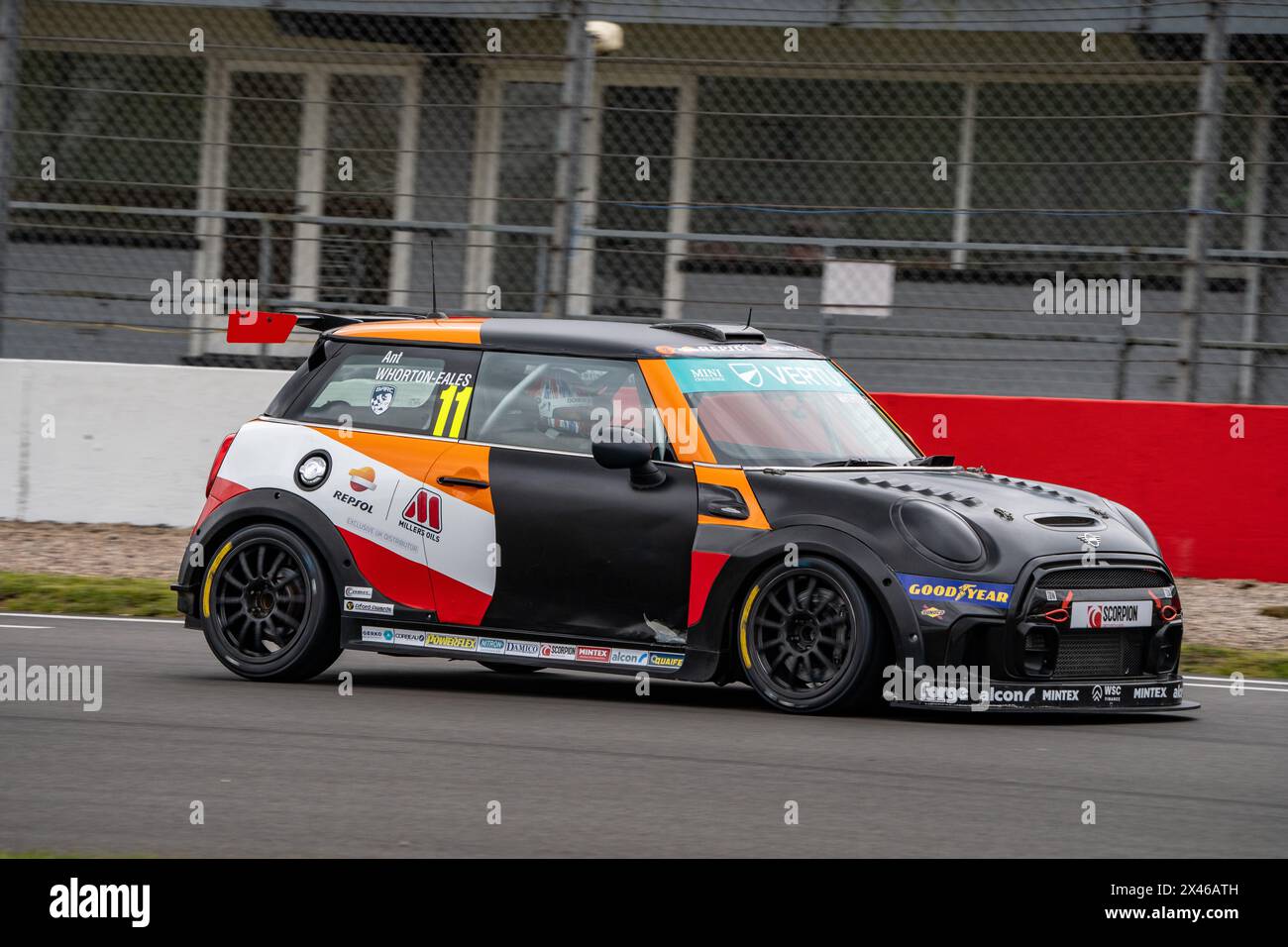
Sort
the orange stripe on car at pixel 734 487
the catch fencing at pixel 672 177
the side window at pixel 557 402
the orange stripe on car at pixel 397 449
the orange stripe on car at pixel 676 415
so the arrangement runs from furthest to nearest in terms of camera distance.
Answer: the catch fencing at pixel 672 177, the orange stripe on car at pixel 397 449, the side window at pixel 557 402, the orange stripe on car at pixel 676 415, the orange stripe on car at pixel 734 487

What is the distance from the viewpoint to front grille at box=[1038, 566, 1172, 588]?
7.60m

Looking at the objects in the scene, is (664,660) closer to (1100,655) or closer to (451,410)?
(451,410)

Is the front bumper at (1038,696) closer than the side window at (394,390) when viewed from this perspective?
Yes

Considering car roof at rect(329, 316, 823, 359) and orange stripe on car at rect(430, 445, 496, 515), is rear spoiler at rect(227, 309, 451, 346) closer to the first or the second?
car roof at rect(329, 316, 823, 359)

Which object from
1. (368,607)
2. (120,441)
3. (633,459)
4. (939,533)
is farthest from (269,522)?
(120,441)

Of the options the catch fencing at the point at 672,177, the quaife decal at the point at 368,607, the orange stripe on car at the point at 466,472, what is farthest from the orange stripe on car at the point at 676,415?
the catch fencing at the point at 672,177

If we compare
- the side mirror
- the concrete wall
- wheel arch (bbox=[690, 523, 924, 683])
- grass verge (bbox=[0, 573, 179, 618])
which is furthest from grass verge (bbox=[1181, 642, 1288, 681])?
the concrete wall

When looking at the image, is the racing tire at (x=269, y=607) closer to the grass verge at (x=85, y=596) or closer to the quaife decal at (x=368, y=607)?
the quaife decal at (x=368, y=607)

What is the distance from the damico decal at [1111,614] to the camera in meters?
7.62

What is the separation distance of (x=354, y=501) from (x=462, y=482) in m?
0.53

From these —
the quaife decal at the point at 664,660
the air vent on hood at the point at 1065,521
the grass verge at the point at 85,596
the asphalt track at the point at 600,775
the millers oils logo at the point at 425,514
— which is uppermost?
the air vent on hood at the point at 1065,521

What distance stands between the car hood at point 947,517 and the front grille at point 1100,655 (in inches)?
12.7

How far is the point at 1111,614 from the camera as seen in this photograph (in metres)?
7.71
